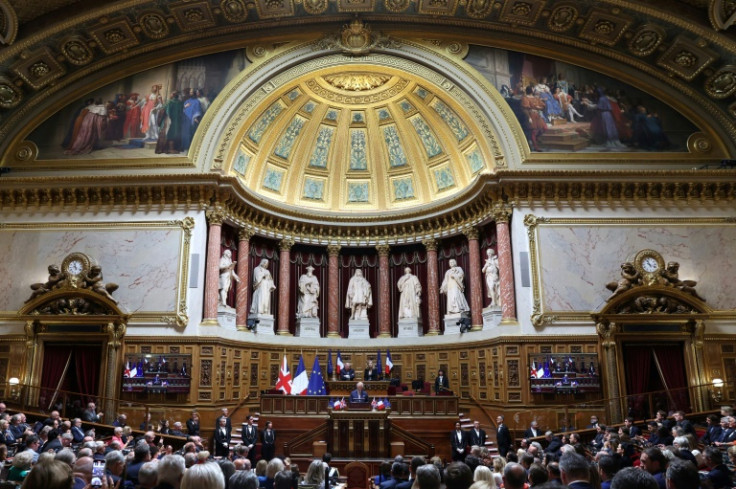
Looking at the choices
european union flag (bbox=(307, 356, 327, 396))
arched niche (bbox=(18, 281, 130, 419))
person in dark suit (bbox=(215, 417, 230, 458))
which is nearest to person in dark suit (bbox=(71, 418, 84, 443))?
person in dark suit (bbox=(215, 417, 230, 458))

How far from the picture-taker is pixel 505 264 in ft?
66.8

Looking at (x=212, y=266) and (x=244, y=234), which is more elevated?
(x=244, y=234)

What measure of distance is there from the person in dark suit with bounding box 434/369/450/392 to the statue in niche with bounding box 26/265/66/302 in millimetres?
13419

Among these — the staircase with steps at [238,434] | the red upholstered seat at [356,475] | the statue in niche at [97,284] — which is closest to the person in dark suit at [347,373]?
the staircase with steps at [238,434]

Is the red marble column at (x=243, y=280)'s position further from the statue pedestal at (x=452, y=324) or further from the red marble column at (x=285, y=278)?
the statue pedestal at (x=452, y=324)

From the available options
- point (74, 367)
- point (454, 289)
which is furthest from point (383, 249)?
point (74, 367)

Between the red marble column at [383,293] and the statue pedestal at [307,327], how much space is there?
2725 mm

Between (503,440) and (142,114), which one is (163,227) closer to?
(142,114)

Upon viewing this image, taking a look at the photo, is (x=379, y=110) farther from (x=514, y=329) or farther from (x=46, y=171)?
(x=46, y=171)

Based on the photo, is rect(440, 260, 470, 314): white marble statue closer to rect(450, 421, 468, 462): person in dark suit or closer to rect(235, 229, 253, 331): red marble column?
rect(450, 421, 468, 462): person in dark suit

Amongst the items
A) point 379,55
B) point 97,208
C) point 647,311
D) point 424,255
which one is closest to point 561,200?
point 647,311

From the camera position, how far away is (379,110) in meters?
25.0

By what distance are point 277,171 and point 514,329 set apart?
12.1 meters

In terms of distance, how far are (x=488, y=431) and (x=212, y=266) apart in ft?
36.3
